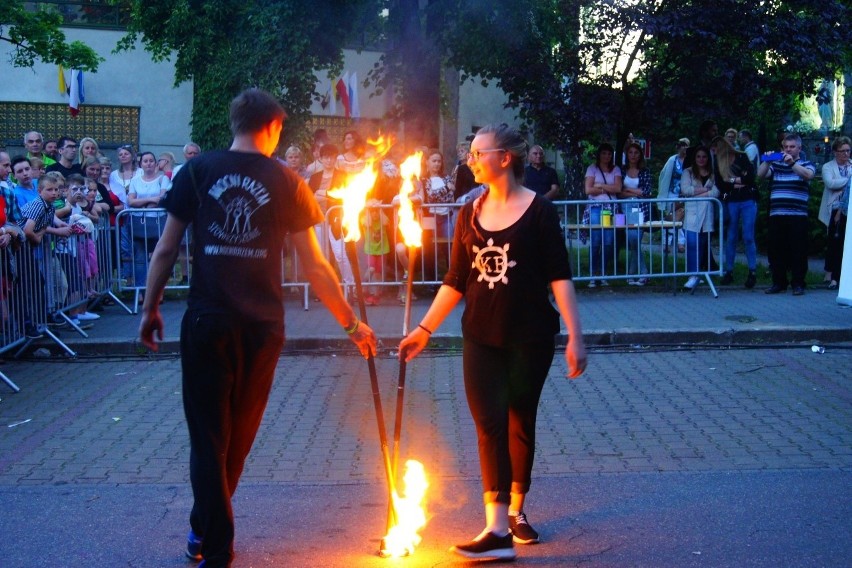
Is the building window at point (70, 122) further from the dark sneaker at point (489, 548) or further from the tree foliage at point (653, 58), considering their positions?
the dark sneaker at point (489, 548)

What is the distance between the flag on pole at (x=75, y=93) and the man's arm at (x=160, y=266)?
2146cm

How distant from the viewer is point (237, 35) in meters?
15.9

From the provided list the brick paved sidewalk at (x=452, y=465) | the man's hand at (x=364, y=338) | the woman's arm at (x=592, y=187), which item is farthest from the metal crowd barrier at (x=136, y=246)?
the man's hand at (x=364, y=338)

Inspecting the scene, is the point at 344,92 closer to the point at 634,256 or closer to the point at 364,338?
the point at 634,256

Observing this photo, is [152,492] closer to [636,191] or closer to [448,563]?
[448,563]

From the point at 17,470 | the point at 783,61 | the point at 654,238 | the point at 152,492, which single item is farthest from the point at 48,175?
the point at 783,61

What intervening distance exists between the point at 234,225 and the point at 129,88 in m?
23.2

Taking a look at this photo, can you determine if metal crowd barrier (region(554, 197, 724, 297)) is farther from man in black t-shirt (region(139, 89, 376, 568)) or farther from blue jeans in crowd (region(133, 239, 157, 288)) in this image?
man in black t-shirt (region(139, 89, 376, 568))

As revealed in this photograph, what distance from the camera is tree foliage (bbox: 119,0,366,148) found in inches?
581

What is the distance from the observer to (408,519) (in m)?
5.11

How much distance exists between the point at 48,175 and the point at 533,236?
7.41 metres

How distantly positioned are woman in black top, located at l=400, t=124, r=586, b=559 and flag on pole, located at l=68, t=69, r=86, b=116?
71.0 feet

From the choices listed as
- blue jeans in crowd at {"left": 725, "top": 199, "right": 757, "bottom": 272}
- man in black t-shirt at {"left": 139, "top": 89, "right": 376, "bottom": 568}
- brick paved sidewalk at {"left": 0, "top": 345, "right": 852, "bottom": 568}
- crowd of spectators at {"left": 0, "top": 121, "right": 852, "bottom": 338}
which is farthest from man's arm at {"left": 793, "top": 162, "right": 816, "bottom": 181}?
man in black t-shirt at {"left": 139, "top": 89, "right": 376, "bottom": 568}

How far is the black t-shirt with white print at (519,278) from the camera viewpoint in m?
4.75
